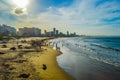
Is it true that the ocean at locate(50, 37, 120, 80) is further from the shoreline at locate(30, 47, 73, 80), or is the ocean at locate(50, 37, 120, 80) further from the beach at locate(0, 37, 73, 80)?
the beach at locate(0, 37, 73, 80)

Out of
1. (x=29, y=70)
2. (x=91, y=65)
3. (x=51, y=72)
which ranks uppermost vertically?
(x=29, y=70)

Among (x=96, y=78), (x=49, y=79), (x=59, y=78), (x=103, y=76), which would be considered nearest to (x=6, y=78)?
(x=49, y=79)

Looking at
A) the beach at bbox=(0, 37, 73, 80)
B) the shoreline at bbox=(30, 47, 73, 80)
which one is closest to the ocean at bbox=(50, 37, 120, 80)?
the shoreline at bbox=(30, 47, 73, 80)

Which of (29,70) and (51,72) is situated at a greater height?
(29,70)

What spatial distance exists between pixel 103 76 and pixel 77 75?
127 inches

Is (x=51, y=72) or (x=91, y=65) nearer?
(x=51, y=72)

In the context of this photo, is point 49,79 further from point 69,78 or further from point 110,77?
point 110,77

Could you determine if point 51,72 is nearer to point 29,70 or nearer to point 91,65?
point 29,70

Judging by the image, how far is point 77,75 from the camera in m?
17.5

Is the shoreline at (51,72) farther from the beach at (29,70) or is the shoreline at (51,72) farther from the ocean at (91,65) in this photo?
the ocean at (91,65)

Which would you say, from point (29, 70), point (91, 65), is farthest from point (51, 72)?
point (91, 65)

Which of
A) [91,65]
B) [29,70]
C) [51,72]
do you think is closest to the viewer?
[29,70]

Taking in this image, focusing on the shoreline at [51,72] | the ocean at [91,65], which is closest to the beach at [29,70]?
the shoreline at [51,72]

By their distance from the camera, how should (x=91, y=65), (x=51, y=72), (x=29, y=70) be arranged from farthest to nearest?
(x=91, y=65), (x=51, y=72), (x=29, y=70)
